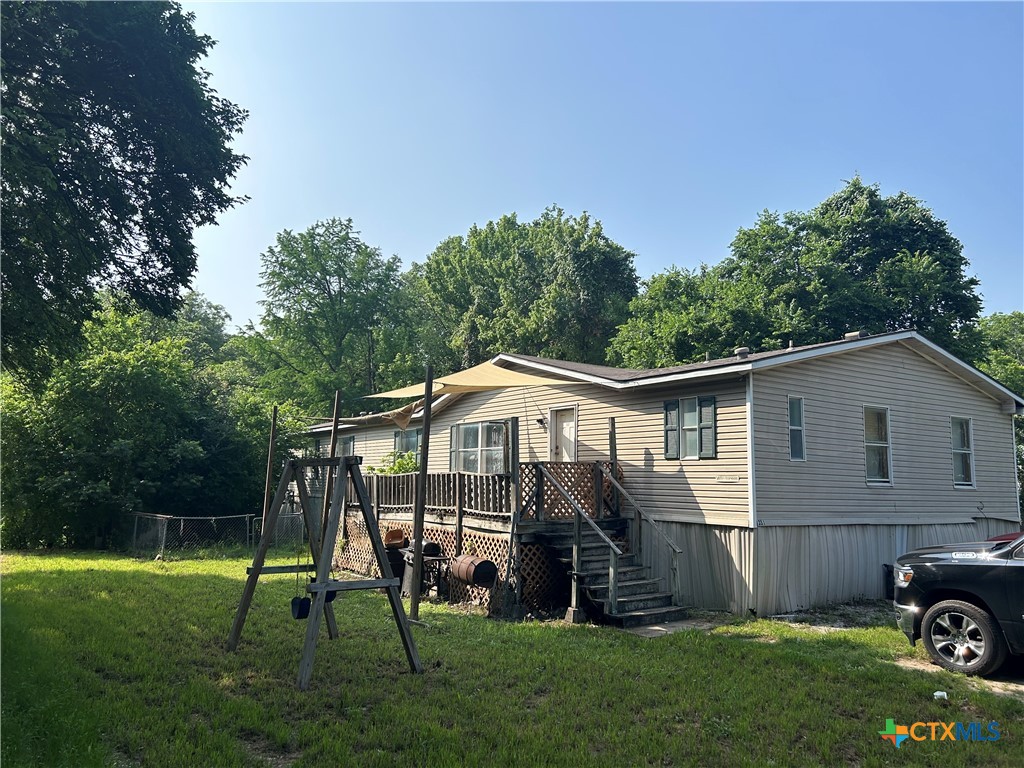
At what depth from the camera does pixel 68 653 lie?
23.3ft

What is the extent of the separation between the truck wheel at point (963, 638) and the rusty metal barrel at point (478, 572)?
6.05 m

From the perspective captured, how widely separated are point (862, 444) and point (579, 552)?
5.89 meters

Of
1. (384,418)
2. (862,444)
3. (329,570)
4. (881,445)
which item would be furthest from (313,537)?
(384,418)

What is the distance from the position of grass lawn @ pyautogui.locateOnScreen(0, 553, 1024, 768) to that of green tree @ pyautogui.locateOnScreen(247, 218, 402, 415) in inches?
1220

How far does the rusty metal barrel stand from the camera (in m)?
11.5

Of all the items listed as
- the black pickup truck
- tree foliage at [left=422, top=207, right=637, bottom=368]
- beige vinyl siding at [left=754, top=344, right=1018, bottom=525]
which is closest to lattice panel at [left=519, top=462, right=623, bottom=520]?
beige vinyl siding at [left=754, top=344, right=1018, bottom=525]

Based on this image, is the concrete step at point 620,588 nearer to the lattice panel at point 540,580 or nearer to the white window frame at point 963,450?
the lattice panel at point 540,580

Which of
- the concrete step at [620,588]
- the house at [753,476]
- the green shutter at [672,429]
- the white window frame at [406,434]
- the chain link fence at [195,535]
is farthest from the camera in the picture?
the white window frame at [406,434]

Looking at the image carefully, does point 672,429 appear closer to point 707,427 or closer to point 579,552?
point 707,427

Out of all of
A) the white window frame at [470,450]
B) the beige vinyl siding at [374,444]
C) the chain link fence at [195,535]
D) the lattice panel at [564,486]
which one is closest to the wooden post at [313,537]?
the lattice panel at [564,486]

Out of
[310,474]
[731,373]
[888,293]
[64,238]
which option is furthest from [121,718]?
[888,293]

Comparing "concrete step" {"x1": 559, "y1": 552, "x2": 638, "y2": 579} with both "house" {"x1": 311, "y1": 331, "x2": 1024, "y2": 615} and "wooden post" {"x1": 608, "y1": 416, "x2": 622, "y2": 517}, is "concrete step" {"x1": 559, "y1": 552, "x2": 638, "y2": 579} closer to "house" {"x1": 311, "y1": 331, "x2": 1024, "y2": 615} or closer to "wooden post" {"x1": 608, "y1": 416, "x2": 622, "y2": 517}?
"house" {"x1": 311, "y1": 331, "x2": 1024, "y2": 615}

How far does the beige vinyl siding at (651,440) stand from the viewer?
11742 millimetres

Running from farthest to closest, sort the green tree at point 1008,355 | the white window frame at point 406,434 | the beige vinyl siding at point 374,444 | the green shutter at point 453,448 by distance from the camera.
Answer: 1. the green tree at point 1008,355
2. the beige vinyl siding at point 374,444
3. the white window frame at point 406,434
4. the green shutter at point 453,448
